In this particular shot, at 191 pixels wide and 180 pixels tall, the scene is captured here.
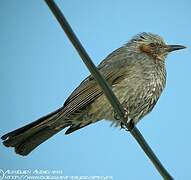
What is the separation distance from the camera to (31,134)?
21.2 ft

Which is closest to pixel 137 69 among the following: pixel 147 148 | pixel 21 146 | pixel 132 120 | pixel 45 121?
pixel 132 120

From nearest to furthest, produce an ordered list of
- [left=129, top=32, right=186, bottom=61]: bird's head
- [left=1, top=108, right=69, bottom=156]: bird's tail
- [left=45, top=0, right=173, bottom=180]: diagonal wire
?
[left=45, top=0, right=173, bottom=180]: diagonal wire
[left=1, top=108, right=69, bottom=156]: bird's tail
[left=129, top=32, right=186, bottom=61]: bird's head

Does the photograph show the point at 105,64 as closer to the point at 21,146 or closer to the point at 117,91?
the point at 117,91

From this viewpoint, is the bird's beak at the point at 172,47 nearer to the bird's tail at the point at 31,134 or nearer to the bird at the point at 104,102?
the bird at the point at 104,102

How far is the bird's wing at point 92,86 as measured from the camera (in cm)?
636

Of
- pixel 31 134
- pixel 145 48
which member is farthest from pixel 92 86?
pixel 145 48

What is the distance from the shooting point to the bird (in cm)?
639

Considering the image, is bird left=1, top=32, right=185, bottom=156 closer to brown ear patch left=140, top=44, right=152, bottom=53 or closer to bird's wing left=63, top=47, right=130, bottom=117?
bird's wing left=63, top=47, right=130, bottom=117

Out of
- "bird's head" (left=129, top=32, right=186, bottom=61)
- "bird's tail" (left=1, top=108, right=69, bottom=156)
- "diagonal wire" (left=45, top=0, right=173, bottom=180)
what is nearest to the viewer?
"diagonal wire" (left=45, top=0, right=173, bottom=180)

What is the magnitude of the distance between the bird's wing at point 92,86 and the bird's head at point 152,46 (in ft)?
1.19

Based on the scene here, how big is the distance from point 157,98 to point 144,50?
3.07 feet

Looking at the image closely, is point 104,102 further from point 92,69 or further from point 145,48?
point 92,69

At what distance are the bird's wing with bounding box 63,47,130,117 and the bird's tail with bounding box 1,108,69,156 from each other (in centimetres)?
22

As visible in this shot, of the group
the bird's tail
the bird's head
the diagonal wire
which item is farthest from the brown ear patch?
the diagonal wire
